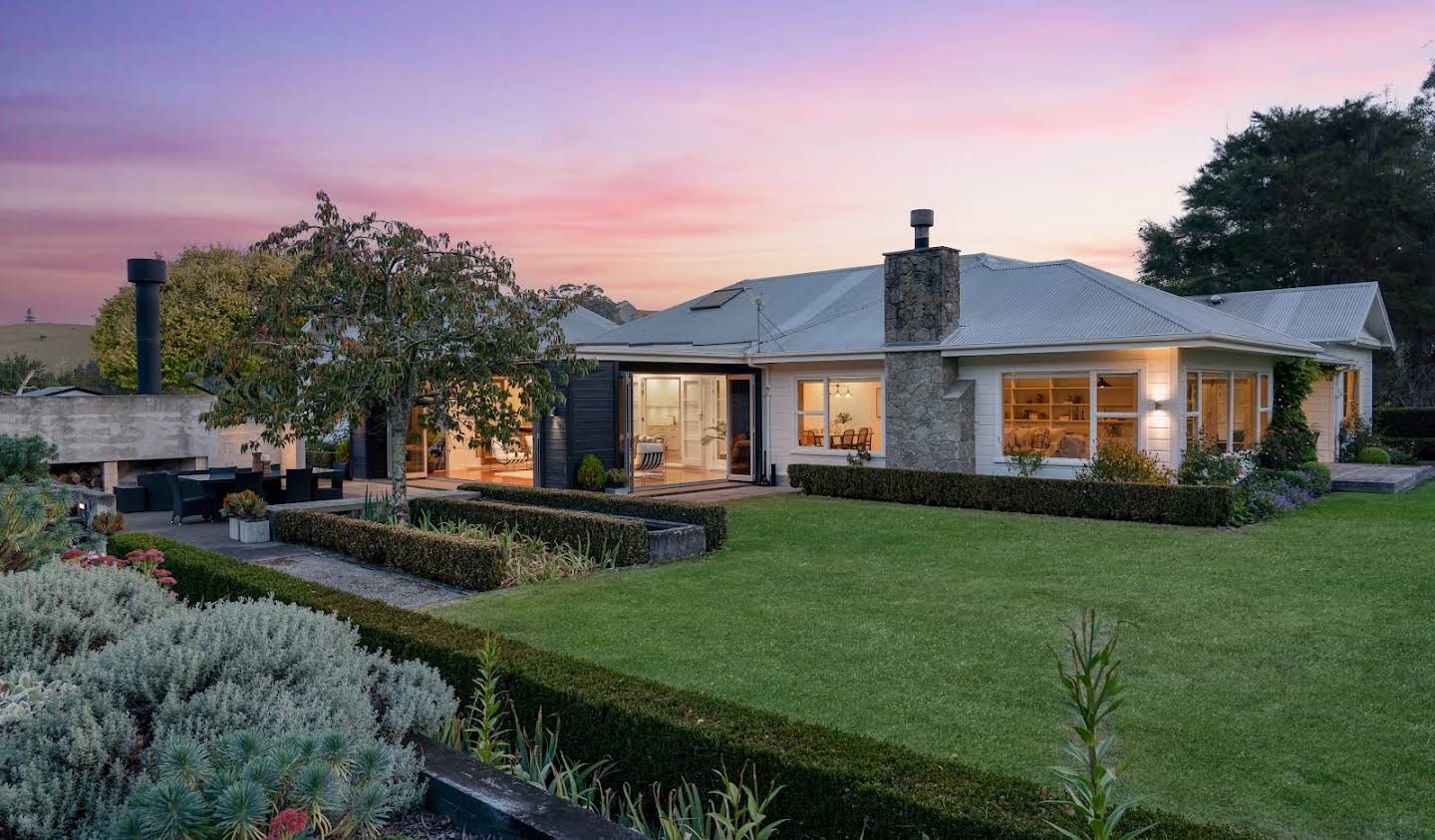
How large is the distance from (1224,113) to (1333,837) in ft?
126

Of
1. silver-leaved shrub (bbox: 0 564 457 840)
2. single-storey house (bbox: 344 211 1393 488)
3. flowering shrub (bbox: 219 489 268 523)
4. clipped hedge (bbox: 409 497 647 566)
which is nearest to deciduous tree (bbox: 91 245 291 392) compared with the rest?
single-storey house (bbox: 344 211 1393 488)

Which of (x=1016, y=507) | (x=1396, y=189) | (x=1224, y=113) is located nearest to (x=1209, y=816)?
(x=1016, y=507)

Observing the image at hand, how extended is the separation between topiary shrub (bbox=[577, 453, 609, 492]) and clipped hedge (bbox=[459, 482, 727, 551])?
105 inches

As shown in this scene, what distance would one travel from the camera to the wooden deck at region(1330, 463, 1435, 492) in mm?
14928

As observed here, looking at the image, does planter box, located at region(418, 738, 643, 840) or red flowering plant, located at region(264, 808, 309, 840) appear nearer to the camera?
red flowering plant, located at region(264, 808, 309, 840)

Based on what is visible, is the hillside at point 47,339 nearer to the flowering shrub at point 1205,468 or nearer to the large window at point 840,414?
the large window at point 840,414

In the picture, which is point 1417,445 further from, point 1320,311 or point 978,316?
point 978,316

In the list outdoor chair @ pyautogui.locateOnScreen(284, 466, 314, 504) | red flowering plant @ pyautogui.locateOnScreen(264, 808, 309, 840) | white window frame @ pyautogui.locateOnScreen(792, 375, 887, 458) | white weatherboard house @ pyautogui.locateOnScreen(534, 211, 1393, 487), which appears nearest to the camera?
red flowering plant @ pyautogui.locateOnScreen(264, 808, 309, 840)

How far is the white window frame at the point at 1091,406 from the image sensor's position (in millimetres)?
13609

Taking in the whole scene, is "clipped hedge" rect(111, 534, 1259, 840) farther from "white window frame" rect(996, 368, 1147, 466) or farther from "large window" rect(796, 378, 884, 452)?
"large window" rect(796, 378, 884, 452)

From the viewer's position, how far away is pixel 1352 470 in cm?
1672

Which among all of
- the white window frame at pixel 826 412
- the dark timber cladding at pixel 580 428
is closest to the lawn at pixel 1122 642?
the dark timber cladding at pixel 580 428

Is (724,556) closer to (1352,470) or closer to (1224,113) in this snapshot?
(1352,470)

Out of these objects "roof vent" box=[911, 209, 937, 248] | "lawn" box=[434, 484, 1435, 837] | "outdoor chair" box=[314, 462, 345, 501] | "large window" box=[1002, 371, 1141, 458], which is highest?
"roof vent" box=[911, 209, 937, 248]
